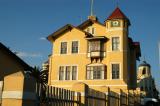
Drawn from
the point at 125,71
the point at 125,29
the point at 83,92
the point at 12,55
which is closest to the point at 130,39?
the point at 125,29

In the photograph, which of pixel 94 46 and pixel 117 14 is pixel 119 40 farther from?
pixel 117 14

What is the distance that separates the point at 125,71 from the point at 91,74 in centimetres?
464

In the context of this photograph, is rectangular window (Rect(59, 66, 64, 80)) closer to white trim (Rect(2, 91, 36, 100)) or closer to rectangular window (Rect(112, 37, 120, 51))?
rectangular window (Rect(112, 37, 120, 51))

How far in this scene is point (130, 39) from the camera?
4478cm

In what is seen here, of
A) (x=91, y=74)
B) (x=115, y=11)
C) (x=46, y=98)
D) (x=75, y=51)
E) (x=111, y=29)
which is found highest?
(x=115, y=11)

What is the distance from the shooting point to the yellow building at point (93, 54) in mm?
39500

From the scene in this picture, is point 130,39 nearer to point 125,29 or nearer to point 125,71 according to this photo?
point 125,29

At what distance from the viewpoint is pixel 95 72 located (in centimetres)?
4047

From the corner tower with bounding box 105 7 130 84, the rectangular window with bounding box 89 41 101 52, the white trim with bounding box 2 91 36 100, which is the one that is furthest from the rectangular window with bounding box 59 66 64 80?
the white trim with bounding box 2 91 36 100

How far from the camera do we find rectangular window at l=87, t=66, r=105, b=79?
40094 mm

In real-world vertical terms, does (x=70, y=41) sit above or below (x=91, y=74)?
above

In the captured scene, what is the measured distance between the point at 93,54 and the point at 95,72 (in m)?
2.43

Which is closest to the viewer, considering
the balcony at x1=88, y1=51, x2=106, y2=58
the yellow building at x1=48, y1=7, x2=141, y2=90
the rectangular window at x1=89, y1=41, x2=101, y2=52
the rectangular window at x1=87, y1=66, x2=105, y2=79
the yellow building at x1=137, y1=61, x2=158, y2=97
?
the yellow building at x1=48, y1=7, x2=141, y2=90

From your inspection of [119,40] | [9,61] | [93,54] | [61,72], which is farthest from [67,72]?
[9,61]
